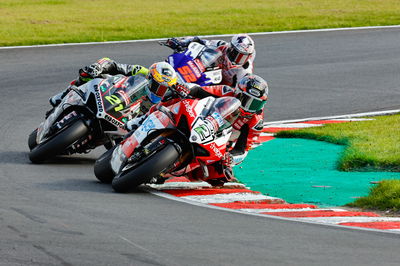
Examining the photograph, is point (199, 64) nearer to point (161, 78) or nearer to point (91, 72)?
point (91, 72)

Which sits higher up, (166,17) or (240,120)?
(166,17)

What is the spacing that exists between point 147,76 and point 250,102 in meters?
1.20

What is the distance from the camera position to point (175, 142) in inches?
377

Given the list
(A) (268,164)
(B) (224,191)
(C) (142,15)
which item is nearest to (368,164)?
(A) (268,164)

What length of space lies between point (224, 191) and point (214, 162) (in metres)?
0.42

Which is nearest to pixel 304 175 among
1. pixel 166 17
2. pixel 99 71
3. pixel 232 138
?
pixel 232 138

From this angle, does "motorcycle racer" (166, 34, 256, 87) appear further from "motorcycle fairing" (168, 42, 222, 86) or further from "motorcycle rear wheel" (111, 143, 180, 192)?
"motorcycle rear wheel" (111, 143, 180, 192)

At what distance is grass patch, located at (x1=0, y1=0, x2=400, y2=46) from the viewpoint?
23438mm

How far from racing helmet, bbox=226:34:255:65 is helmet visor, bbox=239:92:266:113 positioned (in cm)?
181

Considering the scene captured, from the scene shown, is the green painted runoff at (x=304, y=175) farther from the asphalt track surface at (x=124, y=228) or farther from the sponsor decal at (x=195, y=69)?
the asphalt track surface at (x=124, y=228)

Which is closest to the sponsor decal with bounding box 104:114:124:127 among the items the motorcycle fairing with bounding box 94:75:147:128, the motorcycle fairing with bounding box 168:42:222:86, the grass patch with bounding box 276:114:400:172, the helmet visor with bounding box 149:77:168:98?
the motorcycle fairing with bounding box 94:75:147:128

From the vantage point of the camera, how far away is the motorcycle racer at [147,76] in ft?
33.1

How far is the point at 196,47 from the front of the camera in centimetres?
1240

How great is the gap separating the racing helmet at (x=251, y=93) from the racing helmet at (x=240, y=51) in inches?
67.0
